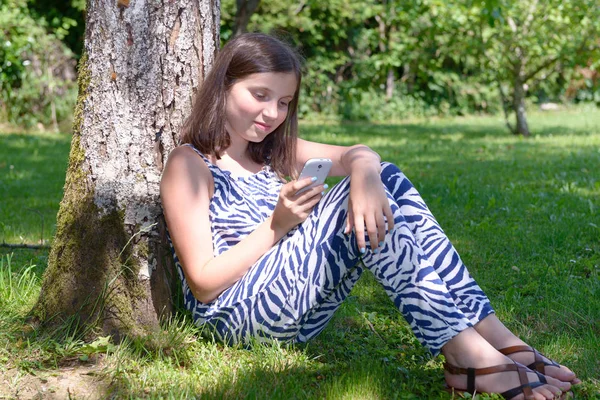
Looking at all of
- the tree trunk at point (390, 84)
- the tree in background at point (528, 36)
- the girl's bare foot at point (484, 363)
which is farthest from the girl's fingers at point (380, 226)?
the tree trunk at point (390, 84)

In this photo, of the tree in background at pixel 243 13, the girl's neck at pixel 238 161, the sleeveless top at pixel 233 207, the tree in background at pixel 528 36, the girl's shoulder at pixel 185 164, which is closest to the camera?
the girl's shoulder at pixel 185 164

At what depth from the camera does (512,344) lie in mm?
2277

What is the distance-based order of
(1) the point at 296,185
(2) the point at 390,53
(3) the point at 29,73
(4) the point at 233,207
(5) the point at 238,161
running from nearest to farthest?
(1) the point at 296,185 < (4) the point at 233,207 < (5) the point at 238,161 < (3) the point at 29,73 < (2) the point at 390,53

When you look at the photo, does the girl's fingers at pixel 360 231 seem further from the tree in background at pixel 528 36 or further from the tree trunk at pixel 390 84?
the tree trunk at pixel 390 84

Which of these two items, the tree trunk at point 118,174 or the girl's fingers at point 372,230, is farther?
the tree trunk at point 118,174

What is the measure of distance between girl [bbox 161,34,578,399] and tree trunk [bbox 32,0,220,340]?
6.5 inches

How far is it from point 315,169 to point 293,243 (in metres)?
0.26

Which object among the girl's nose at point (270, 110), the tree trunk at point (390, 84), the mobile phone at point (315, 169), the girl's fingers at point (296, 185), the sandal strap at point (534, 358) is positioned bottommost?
the tree trunk at point (390, 84)

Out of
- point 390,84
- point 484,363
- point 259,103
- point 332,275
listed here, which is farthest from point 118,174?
point 390,84

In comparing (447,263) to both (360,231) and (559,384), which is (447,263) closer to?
(360,231)

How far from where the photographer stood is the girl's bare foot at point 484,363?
214cm

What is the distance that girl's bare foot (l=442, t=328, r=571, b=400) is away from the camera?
84.2 inches

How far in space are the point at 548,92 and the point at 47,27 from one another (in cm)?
1247

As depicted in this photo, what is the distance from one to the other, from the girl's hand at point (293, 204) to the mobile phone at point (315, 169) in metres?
0.02
